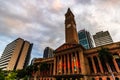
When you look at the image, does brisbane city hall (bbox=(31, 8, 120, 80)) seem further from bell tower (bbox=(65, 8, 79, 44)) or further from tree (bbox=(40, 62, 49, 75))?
bell tower (bbox=(65, 8, 79, 44))

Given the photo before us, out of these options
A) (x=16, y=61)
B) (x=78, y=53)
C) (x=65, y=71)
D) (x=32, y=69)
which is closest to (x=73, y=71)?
(x=65, y=71)

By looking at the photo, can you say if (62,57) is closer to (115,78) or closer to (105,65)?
(105,65)

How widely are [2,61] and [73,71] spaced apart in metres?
102

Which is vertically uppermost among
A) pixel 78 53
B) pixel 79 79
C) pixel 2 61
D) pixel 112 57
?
pixel 2 61

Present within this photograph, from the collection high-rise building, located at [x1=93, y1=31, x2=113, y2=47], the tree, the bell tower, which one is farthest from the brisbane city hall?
high-rise building, located at [x1=93, y1=31, x2=113, y2=47]

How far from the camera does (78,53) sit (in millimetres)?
42062

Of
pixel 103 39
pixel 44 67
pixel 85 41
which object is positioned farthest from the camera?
pixel 103 39

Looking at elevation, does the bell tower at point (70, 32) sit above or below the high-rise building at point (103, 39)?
below

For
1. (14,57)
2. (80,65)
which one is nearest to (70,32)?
(80,65)

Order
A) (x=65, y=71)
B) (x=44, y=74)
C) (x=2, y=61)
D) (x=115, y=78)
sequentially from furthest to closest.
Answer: (x=2, y=61) < (x=44, y=74) < (x=65, y=71) < (x=115, y=78)

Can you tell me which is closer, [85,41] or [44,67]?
[44,67]

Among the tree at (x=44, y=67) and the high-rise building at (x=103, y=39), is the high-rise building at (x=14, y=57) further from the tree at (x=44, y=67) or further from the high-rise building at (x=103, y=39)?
the high-rise building at (x=103, y=39)

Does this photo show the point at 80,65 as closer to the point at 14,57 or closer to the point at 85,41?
the point at 14,57

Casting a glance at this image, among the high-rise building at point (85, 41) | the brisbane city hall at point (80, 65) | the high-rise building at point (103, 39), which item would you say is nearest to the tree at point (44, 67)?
the brisbane city hall at point (80, 65)
